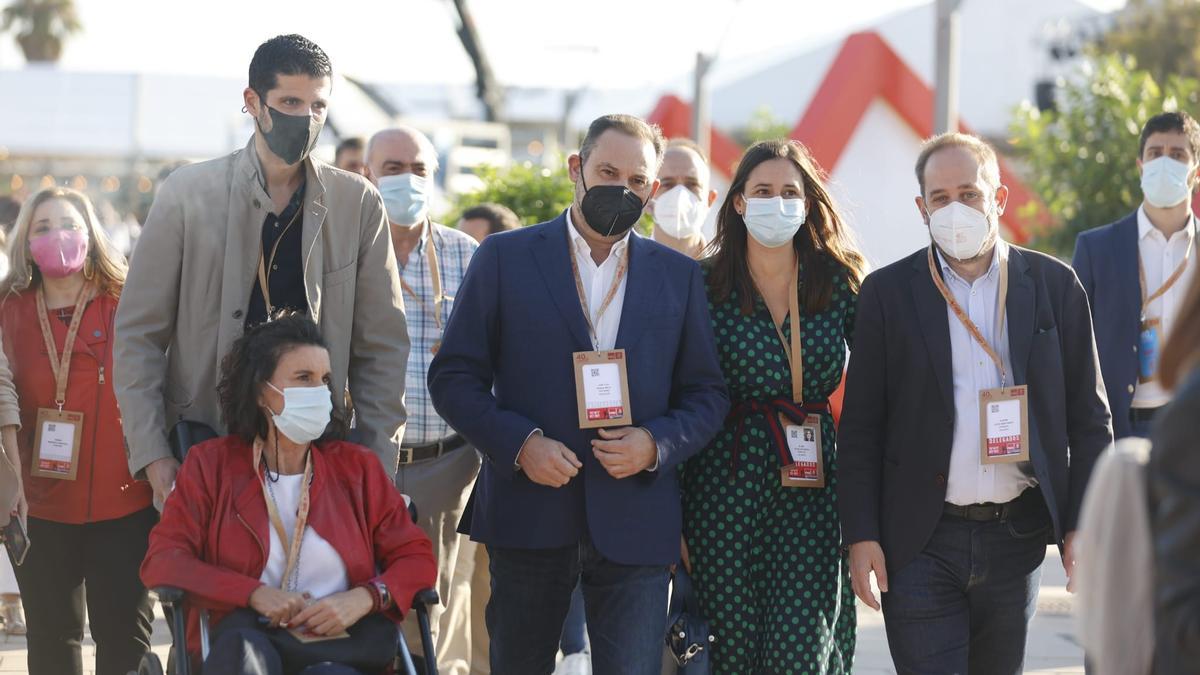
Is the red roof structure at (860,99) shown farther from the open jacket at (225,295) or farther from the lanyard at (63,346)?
the open jacket at (225,295)

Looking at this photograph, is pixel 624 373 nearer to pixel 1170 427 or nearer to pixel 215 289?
pixel 215 289

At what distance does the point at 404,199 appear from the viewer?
238 inches

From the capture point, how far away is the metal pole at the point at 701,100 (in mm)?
17812

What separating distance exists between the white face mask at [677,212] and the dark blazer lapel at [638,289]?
6.05ft

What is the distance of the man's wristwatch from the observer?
14.1 feet

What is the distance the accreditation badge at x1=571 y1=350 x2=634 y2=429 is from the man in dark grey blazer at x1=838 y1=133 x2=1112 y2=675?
71 cm

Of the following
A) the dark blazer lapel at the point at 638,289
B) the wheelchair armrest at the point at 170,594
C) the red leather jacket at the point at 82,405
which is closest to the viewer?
the wheelchair armrest at the point at 170,594

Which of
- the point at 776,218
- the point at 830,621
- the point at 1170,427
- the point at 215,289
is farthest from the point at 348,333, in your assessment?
the point at 1170,427

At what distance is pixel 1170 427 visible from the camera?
2115mm

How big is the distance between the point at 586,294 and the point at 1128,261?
107 inches

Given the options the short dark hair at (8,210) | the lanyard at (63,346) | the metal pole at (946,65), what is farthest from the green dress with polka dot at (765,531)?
the metal pole at (946,65)

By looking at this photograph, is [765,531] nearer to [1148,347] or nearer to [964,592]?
[964,592]

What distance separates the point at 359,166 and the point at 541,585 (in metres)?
3.80

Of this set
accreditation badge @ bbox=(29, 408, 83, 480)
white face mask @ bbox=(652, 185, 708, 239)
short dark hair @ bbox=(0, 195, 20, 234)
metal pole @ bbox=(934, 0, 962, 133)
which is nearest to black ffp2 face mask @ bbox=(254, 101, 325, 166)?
accreditation badge @ bbox=(29, 408, 83, 480)
